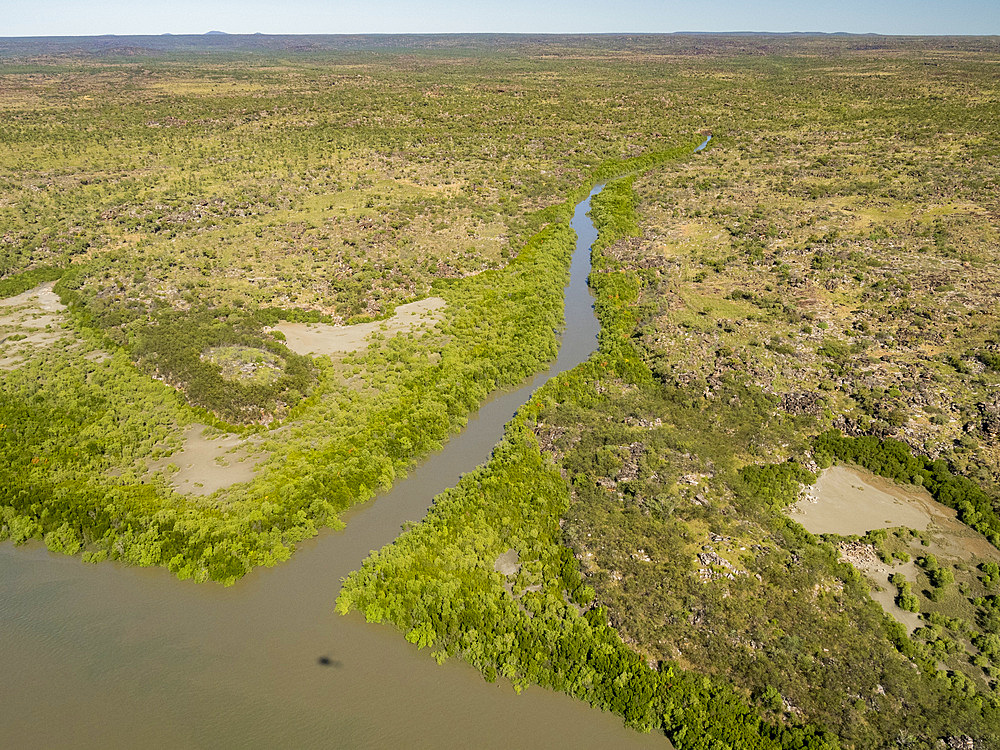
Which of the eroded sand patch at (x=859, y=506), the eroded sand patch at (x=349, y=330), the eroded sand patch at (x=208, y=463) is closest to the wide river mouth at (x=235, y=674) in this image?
the eroded sand patch at (x=208, y=463)

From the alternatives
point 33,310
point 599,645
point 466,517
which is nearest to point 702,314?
point 466,517

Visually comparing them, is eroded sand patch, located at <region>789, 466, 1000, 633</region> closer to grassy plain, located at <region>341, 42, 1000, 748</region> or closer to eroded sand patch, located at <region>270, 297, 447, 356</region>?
grassy plain, located at <region>341, 42, 1000, 748</region>

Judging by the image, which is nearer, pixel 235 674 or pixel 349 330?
pixel 235 674

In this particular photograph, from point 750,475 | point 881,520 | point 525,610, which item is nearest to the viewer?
point 525,610

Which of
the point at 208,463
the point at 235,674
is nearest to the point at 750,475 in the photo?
the point at 235,674

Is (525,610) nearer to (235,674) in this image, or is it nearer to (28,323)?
(235,674)

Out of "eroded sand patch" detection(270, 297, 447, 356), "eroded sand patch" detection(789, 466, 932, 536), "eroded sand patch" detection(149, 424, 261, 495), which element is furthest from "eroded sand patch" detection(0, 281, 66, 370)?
"eroded sand patch" detection(789, 466, 932, 536)
